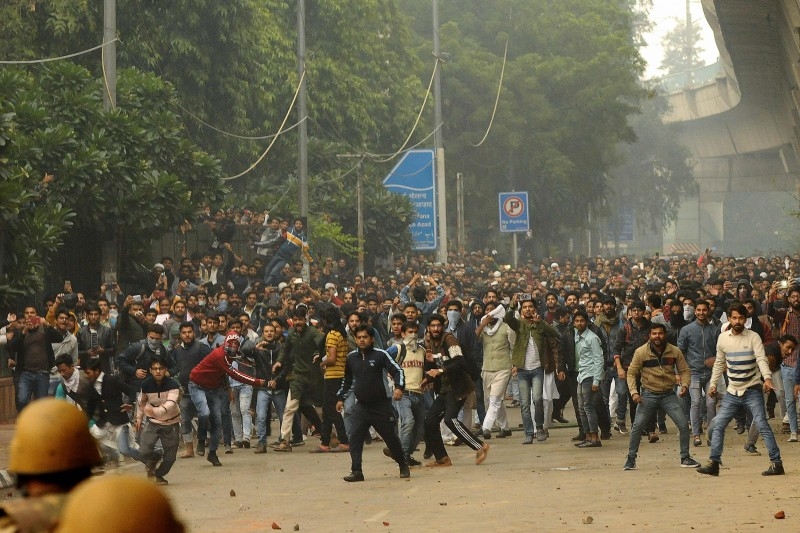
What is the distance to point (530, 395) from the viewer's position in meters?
17.4

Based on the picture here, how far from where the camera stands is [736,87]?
5216 cm

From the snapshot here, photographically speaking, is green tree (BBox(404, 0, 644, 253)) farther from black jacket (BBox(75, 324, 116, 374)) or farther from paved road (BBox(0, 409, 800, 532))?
paved road (BBox(0, 409, 800, 532))

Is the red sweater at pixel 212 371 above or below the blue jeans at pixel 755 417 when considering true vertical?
above

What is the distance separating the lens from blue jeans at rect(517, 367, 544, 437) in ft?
56.3

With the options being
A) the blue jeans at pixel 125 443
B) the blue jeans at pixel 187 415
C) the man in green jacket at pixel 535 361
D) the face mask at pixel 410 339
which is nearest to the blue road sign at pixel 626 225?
the man in green jacket at pixel 535 361

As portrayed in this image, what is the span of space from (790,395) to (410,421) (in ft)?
14.5

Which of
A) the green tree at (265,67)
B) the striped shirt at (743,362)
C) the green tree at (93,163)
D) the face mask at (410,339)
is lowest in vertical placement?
the striped shirt at (743,362)

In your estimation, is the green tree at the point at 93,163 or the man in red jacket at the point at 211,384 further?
the green tree at the point at 93,163

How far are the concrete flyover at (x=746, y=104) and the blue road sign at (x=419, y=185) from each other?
873cm

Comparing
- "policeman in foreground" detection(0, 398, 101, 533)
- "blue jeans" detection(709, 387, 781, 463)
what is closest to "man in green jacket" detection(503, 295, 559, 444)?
"blue jeans" detection(709, 387, 781, 463)

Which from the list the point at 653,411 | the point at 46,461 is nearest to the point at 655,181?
the point at 653,411

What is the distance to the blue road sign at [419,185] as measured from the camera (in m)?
44.3

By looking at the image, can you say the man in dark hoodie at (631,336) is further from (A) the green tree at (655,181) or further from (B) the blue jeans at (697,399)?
(A) the green tree at (655,181)

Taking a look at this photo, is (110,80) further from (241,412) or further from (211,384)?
(211,384)
